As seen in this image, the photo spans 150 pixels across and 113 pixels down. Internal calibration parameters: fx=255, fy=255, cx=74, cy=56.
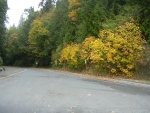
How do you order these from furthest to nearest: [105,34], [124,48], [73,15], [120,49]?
[73,15] → [105,34] → [120,49] → [124,48]

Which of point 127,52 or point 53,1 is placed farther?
point 53,1

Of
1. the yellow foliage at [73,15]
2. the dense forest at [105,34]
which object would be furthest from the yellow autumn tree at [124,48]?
the yellow foliage at [73,15]

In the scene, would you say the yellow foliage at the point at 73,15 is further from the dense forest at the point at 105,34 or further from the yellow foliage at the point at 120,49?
the yellow foliage at the point at 120,49

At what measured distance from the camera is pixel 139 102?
34.4 feet

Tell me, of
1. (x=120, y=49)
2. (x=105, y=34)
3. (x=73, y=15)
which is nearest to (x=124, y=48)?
(x=120, y=49)

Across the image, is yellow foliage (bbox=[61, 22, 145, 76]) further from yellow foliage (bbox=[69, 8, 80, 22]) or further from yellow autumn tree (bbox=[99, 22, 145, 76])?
yellow foliage (bbox=[69, 8, 80, 22])

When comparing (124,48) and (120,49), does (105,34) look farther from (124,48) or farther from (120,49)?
(124,48)

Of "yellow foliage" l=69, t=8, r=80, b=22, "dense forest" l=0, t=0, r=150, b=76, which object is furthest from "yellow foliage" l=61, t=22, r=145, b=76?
"yellow foliage" l=69, t=8, r=80, b=22

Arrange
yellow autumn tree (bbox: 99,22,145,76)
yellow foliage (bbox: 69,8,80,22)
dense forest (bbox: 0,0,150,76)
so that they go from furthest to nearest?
yellow foliage (bbox: 69,8,80,22) → dense forest (bbox: 0,0,150,76) → yellow autumn tree (bbox: 99,22,145,76)

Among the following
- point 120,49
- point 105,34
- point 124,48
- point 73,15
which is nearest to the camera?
point 124,48

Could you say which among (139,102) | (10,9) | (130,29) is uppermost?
(10,9)

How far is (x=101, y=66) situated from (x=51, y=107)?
17.3 metres

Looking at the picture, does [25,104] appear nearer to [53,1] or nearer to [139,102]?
[139,102]

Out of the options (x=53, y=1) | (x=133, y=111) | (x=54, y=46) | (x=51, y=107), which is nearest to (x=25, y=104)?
(x=51, y=107)
